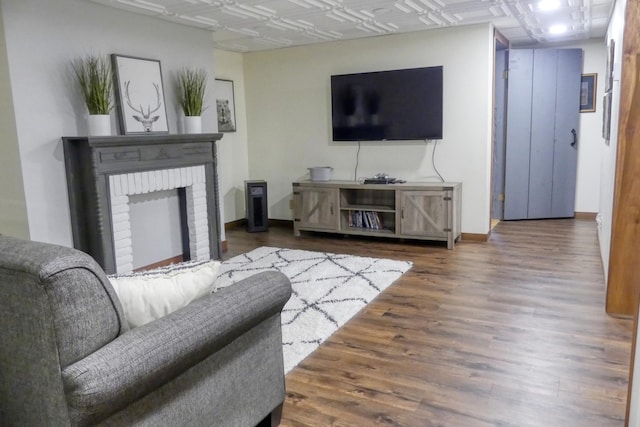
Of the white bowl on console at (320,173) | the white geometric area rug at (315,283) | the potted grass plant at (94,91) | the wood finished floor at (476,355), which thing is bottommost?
the wood finished floor at (476,355)

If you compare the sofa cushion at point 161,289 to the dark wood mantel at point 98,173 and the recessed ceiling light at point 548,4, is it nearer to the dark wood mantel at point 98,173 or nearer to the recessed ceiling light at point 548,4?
the dark wood mantel at point 98,173

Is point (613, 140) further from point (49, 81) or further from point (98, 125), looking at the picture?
point (49, 81)

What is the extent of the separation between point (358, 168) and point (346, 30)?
1.56 m

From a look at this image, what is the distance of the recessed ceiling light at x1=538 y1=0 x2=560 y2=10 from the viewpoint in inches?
168

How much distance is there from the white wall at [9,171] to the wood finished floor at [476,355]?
2328mm

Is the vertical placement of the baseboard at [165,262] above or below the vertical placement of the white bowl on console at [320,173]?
below

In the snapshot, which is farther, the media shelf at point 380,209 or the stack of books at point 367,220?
the stack of books at point 367,220

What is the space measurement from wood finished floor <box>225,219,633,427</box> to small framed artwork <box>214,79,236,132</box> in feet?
10.1

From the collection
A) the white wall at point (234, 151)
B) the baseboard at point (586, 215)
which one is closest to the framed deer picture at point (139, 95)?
the white wall at point (234, 151)

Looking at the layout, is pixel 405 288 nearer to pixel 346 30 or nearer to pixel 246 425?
pixel 246 425

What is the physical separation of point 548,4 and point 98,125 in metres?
3.83

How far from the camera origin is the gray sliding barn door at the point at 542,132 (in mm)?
6203

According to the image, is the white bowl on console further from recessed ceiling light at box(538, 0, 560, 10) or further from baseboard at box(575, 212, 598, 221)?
baseboard at box(575, 212, 598, 221)

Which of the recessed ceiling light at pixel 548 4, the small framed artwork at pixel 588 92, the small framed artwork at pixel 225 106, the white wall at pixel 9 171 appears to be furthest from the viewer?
the small framed artwork at pixel 588 92
